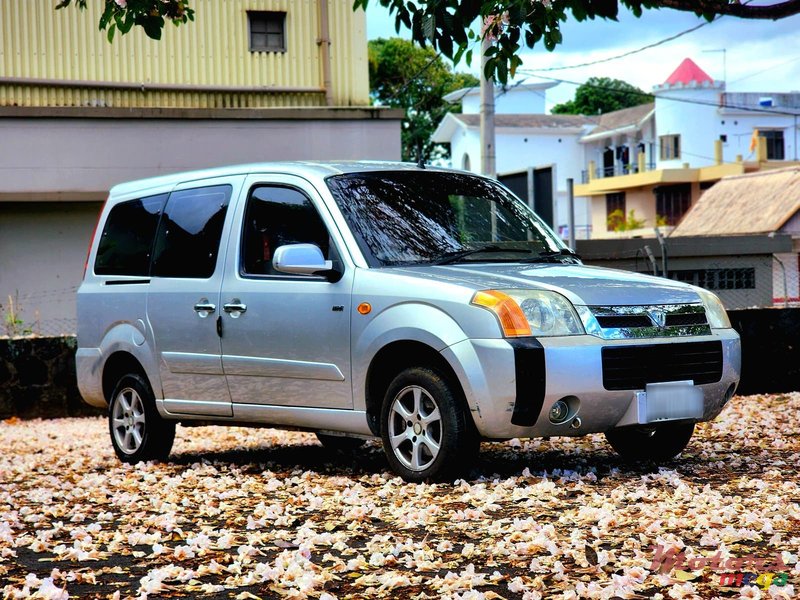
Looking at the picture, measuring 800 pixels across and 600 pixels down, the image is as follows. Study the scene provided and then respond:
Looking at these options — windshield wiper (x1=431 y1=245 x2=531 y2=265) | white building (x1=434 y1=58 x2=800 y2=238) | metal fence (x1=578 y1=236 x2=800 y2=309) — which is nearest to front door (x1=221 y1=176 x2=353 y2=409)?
windshield wiper (x1=431 y1=245 x2=531 y2=265)

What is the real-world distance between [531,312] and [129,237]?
3.87m

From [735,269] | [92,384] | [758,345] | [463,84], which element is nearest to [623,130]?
[463,84]

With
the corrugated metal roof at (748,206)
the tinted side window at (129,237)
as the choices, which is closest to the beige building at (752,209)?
the corrugated metal roof at (748,206)

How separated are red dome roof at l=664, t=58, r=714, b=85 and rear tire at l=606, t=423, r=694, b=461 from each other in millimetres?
61210

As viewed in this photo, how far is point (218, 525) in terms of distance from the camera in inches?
247

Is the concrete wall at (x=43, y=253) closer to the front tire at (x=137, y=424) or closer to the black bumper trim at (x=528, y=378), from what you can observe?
the front tire at (x=137, y=424)

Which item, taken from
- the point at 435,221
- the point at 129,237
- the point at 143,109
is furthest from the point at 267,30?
the point at 435,221

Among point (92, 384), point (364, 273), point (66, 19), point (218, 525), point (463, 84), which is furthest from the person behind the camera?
point (463, 84)

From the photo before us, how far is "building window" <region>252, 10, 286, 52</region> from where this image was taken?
61.0 ft

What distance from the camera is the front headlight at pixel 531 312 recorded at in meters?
6.53

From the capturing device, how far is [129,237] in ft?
30.4

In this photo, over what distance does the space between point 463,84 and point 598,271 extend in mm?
52557

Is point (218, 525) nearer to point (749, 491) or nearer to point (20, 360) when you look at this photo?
point (749, 491)

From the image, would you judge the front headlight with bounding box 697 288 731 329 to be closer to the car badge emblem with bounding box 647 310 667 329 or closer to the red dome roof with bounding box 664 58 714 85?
the car badge emblem with bounding box 647 310 667 329
